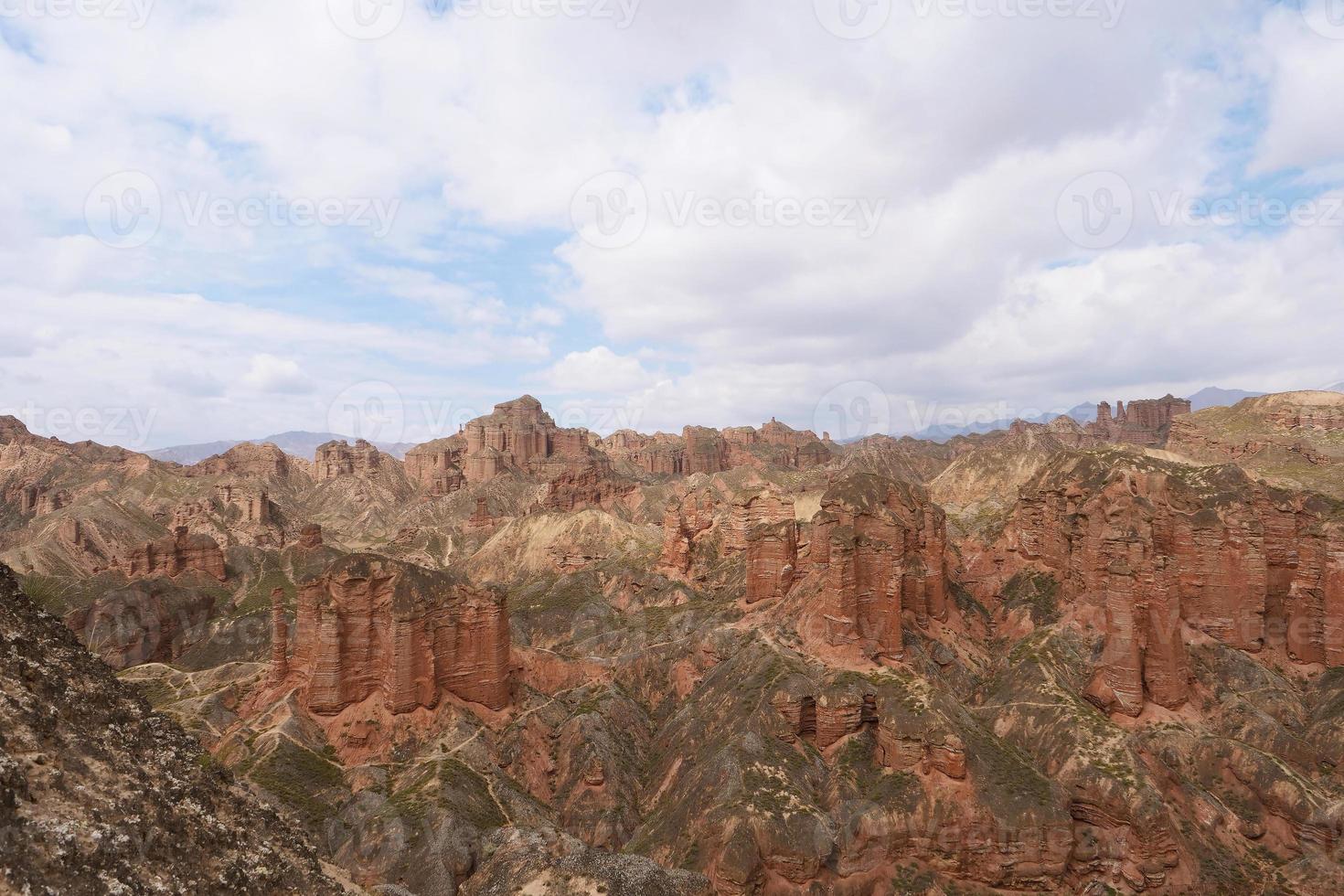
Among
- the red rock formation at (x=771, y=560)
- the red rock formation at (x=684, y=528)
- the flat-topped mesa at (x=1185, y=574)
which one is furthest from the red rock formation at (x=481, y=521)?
the flat-topped mesa at (x=1185, y=574)

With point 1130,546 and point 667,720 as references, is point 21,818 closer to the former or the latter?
point 667,720

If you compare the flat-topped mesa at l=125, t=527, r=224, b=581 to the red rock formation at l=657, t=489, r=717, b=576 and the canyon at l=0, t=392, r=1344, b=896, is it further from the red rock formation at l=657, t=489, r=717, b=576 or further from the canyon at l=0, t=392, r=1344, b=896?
the red rock formation at l=657, t=489, r=717, b=576

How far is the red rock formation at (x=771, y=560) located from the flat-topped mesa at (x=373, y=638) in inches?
1455

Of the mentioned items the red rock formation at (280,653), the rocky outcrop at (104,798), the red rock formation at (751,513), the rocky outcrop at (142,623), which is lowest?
the rocky outcrop at (142,623)

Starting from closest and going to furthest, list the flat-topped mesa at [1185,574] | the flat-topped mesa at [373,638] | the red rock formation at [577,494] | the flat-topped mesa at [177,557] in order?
1. the flat-topped mesa at [373,638]
2. the flat-topped mesa at [1185,574]
3. the flat-topped mesa at [177,557]
4. the red rock formation at [577,494]

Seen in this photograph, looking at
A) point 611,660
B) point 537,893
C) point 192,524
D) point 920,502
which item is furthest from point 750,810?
point 192,524

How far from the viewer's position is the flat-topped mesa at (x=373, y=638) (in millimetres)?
56656

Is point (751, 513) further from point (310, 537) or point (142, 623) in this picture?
point (310, 537)

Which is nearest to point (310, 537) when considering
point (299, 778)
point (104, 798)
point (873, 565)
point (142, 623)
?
point (142, 623)

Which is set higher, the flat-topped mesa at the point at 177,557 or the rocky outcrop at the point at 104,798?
the rocky outcrop at the point at 104,798

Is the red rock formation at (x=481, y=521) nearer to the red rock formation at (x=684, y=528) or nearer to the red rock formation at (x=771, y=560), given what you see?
the red rock formation at (x=684, y=528)

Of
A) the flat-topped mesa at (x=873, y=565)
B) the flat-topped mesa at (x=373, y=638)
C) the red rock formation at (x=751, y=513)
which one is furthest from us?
the red rock formation at (x=751, y=513)

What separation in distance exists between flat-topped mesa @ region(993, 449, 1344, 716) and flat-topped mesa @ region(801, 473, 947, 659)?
15.7 m

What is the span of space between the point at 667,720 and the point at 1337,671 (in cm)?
6450
